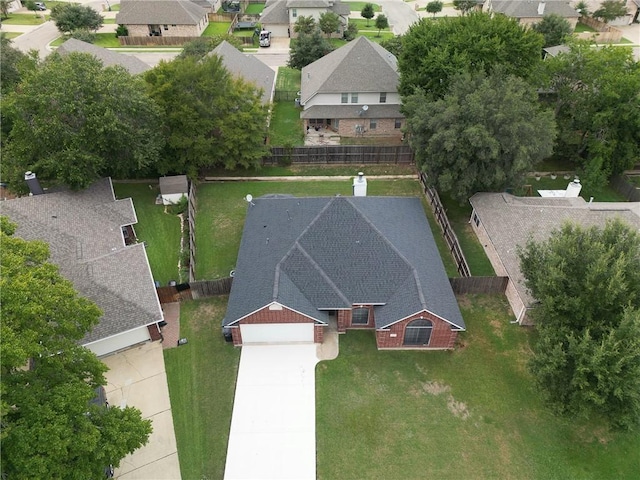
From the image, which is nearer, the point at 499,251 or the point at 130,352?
the point at 130,352

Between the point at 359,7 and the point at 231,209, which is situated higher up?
the point at 359,7

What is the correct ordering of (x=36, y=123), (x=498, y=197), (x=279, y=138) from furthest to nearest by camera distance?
(x=279, y=138)
(x=498, y=197)
(x=36, y=123)

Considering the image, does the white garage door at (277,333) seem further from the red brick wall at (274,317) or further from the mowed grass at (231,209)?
the mowed grass at (231,209)

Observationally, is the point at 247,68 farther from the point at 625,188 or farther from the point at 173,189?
the point at 625,188

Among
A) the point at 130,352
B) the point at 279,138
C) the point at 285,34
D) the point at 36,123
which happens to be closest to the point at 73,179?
the point at 36,123

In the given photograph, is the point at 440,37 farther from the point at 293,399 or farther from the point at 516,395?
the point at 293,399

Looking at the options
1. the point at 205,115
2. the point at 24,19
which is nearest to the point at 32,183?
the point at 205,115

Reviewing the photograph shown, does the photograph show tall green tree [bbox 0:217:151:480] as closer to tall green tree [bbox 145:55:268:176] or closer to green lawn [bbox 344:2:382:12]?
tall green tree [bbox 145:55:268:176]
